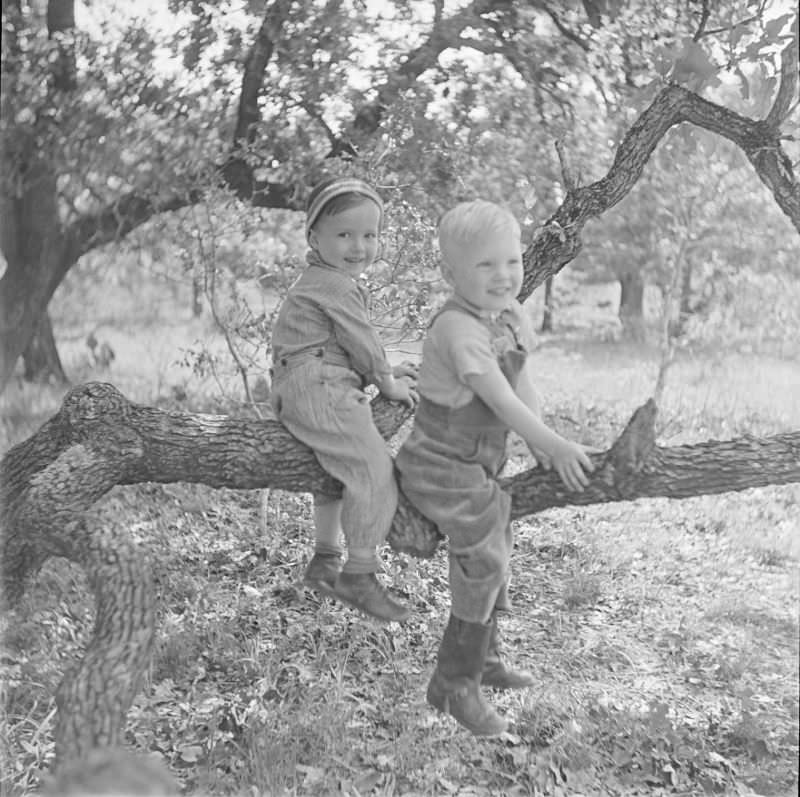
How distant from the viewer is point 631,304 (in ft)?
12.3

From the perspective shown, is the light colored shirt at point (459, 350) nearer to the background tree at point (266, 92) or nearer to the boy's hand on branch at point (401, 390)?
the boy's hand on branch at point (401, 390)

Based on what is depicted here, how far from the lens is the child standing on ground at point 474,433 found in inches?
77.0

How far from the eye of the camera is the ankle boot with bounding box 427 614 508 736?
2.06 metres

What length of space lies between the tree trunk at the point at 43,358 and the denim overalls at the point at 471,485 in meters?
1.99

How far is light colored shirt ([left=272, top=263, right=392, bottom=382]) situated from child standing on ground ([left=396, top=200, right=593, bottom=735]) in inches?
8.0

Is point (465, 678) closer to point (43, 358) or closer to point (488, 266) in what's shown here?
point (488, 266)

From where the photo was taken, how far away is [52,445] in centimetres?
257

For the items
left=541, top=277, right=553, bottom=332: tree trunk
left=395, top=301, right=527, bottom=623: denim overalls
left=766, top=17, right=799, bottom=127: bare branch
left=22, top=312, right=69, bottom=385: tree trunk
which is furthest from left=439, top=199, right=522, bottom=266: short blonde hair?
left=22, top=312, right=69, bottom=385: tree trunk

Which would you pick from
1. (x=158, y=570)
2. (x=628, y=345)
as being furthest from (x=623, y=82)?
(x=158, y=570)

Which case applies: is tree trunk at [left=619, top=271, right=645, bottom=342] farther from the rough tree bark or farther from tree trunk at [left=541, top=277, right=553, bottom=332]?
the rough tree bark

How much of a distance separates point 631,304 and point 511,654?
5.29ft

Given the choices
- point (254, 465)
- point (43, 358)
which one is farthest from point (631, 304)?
point (43, 358)

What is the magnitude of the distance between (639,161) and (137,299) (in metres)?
1.86

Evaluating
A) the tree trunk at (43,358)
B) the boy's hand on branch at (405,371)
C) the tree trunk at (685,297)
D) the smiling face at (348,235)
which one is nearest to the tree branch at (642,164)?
the boy's hand on branch at (405,371)
